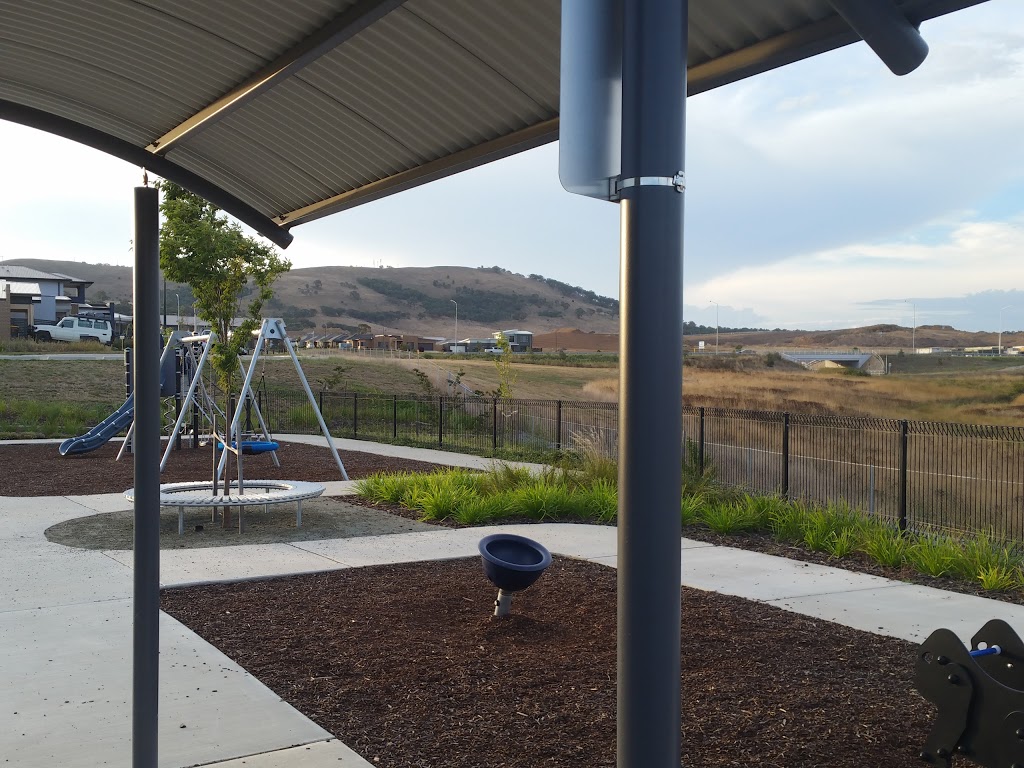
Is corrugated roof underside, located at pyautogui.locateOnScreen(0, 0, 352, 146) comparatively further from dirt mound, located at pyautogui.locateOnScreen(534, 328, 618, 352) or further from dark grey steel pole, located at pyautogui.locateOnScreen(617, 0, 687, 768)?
dirt mound, located at pyautogui.locateOnScreen(534, 328, 618, 352)

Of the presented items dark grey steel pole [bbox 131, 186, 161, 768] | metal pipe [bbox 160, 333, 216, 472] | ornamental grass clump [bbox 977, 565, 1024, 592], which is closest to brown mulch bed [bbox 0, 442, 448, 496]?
metal pipe [bbox 160, 333, 216, 472]

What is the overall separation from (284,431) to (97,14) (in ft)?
75.2

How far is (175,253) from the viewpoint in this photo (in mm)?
10297

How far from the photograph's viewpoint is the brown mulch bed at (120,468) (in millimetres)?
14633

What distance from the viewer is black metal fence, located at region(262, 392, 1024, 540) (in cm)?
1261

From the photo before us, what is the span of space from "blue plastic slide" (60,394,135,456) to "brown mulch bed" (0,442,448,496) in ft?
0.59

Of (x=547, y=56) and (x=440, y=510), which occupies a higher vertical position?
(x=547, y=56)

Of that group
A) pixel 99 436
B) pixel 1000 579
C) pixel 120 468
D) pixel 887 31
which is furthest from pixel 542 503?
pixel 99 436

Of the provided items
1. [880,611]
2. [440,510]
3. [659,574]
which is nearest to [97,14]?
[659,574]

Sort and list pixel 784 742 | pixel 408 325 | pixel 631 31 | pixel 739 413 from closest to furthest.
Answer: pixel 631 31 → pixel 784 742 → pixel 739 413 → pixel 408 325

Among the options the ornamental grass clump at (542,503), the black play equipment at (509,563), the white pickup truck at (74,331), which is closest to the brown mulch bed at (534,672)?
the black play equipment at (509,563)

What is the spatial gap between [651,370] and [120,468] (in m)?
16.6

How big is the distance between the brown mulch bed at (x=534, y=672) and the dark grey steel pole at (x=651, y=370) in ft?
8.31

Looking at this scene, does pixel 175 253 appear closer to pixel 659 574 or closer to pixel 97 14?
pixel 97 14
